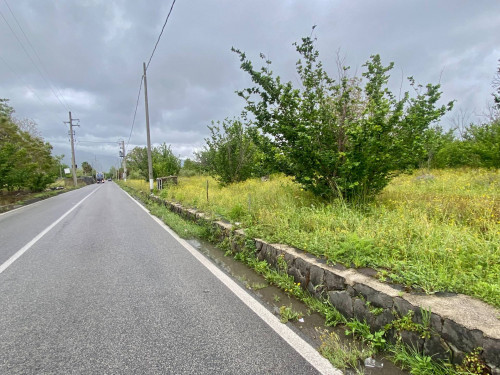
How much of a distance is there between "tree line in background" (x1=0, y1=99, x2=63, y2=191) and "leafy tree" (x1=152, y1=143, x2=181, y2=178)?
9.34 meters

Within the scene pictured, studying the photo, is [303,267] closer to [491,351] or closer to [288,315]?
[288,315]

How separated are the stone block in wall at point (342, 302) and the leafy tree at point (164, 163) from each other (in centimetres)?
2412

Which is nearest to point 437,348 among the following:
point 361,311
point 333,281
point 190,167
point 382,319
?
point 382,319

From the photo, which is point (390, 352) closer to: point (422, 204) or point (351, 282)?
point (351, 282)

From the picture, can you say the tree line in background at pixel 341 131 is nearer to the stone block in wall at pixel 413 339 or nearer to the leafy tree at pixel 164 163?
the stone block in wall at pixel 413 339

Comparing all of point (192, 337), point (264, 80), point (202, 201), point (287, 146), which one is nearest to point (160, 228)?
point (202, 201)

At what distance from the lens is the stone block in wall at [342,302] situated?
9.21ft

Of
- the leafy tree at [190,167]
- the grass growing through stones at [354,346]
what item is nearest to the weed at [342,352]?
the grass growing through stones at [354,346]

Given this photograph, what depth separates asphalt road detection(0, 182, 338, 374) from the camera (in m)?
2.27

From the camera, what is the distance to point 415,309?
2215 millimetres

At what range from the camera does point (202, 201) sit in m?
9.56

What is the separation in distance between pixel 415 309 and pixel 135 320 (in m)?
2.78

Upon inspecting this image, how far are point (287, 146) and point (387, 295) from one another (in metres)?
4.40

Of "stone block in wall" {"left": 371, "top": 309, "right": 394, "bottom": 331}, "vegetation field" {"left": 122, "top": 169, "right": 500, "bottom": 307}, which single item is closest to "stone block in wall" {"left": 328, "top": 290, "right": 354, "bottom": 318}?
"stone block in wall" {"left": 371, "top": 309, "right": 394, "bottom": 331}
